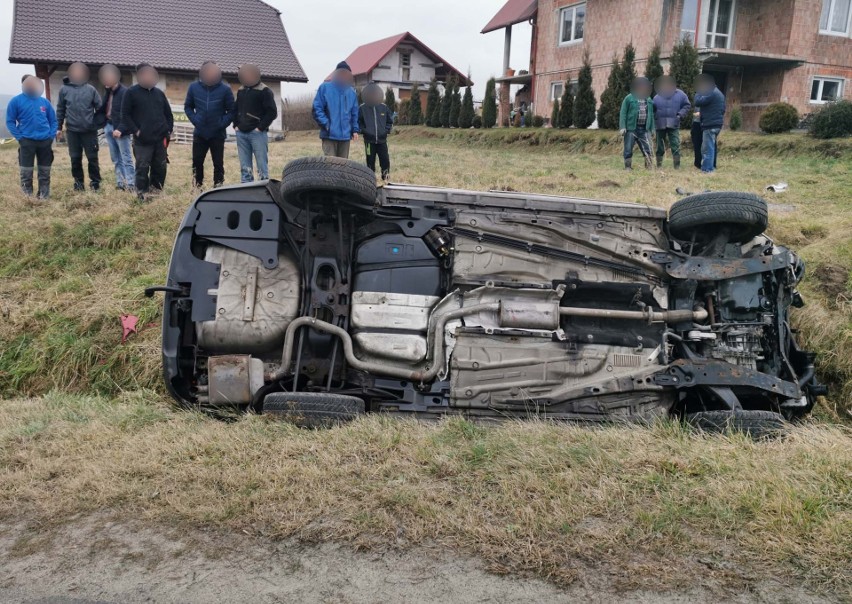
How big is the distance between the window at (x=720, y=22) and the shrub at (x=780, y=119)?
561 centimetres

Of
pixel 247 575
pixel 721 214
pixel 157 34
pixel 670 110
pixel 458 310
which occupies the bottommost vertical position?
pixel 247 575

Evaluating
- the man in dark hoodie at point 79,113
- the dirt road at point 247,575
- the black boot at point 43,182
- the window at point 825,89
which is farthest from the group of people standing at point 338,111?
the window at point 825,89

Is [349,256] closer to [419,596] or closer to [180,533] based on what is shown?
[180,533]

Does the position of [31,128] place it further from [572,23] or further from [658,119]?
[572,23]

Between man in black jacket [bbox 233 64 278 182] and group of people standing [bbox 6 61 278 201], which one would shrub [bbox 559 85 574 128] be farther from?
man in black jacket [bbox 233 64 278 182]

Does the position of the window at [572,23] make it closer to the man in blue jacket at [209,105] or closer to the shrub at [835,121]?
the shrub at [835,121]

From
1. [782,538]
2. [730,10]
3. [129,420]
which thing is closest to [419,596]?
[782,538]

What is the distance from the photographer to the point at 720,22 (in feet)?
78.0

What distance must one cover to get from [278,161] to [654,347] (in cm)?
1103

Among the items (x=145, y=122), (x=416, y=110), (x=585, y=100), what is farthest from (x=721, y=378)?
(x=416, y=110)

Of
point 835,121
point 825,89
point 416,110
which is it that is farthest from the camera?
point 416,110

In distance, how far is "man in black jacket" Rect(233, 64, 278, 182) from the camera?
877 centimetres

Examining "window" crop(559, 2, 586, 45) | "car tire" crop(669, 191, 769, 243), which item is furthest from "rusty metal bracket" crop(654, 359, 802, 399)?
"window" crop(559, 2, 586, 45)

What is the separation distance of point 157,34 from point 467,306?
95.0 feet
